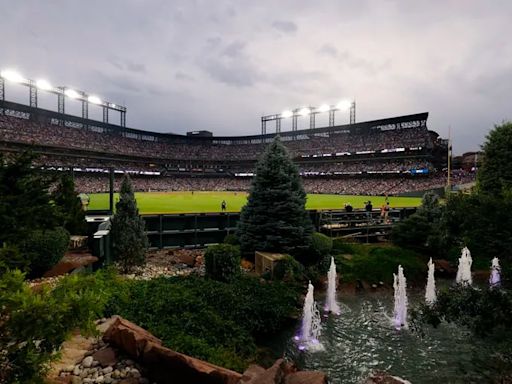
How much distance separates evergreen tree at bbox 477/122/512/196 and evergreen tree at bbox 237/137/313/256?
14.0 metres

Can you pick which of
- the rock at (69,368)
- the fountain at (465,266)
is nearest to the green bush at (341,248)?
the fountain at (465,266)

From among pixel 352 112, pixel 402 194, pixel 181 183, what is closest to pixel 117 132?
pixel 181 183

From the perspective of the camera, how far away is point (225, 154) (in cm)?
11900

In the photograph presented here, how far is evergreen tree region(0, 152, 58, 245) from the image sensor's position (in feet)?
26.5

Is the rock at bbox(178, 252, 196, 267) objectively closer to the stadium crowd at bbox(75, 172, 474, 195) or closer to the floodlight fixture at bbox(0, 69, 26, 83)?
the stadium crowd at bbox(75, 172, 474, 195)

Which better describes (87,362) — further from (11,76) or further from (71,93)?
(71,93)

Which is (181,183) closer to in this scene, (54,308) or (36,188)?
(36,188)

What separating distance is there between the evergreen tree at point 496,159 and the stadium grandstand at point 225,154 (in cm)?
4405

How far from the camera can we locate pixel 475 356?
8.74 m

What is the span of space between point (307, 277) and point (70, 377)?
10402 millimetres

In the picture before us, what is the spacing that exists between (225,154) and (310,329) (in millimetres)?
111033

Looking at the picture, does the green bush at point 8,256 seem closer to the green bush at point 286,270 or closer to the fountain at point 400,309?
the green bush at point 286,270

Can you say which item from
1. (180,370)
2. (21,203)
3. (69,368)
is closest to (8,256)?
(69,368)

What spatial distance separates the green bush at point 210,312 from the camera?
7.24 m
